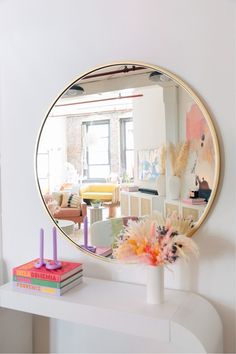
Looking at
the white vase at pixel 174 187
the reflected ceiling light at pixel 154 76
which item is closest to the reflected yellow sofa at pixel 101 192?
the white vase at pixel 174 187

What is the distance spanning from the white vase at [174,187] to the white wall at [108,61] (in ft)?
0.55

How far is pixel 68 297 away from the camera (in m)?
1.27

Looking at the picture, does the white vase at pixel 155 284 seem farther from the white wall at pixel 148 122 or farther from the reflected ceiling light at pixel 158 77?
the reflected ceiling light at pixel 158 77

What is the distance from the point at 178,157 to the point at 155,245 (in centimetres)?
40

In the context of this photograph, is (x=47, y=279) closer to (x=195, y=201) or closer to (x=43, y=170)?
(x=43, y=170)

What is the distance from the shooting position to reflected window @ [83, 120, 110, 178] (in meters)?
1.50

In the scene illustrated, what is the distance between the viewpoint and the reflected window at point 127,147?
143cm

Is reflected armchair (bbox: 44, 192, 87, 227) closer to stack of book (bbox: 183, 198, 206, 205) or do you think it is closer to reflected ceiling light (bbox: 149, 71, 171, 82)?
stack of book (bbox: 183, 198, 206, 205)

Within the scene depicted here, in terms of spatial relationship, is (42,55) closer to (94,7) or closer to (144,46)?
(94,7)

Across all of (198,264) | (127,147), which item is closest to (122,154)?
(127,147)

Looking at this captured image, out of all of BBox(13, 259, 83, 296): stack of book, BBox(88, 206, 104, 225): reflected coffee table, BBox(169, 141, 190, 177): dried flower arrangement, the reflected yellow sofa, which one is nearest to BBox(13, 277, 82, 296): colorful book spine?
BBox(13, 259, 83, 296): stack of book

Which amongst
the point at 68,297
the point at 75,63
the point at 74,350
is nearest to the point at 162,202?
the point at 68,297

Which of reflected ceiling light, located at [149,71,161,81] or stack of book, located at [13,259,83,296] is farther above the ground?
reflected ceiling light, located at [149,71,161,81]

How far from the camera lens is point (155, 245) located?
45.3 inches
